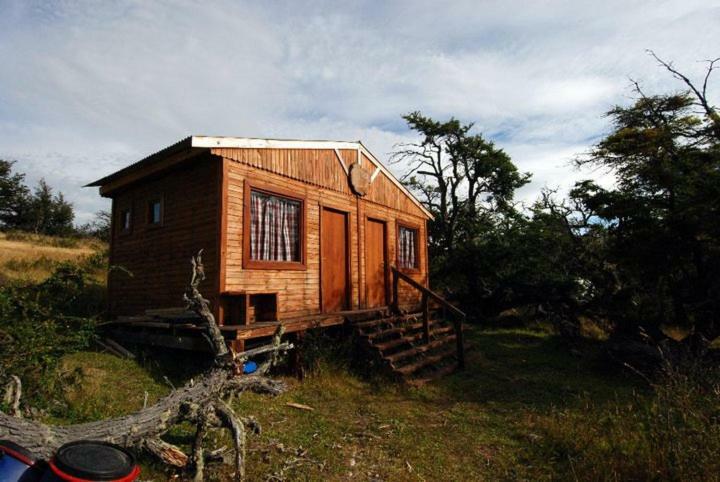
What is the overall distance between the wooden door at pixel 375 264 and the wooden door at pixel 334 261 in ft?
2.98

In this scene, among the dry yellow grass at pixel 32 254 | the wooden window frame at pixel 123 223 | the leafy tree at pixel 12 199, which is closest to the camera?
the wooden window frame at pixel 123 223

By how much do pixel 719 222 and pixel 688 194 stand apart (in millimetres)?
947

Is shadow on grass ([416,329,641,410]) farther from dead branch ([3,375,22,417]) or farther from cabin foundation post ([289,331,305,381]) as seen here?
dead branch ([3,375,22,417])

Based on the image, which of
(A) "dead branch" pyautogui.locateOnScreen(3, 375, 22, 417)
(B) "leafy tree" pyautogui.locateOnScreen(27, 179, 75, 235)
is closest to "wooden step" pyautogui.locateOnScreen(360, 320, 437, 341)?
(A) "dead branch" pyautogui.locateOnScreen(3, 375, 22, 417)

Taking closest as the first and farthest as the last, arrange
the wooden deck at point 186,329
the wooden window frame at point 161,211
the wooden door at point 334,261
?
the wooden deck at point 186,329 < the wooden window frame at point 161,211 < the wooden door at point 334,261

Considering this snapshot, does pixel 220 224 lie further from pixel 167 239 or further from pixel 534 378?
pixel 534 378

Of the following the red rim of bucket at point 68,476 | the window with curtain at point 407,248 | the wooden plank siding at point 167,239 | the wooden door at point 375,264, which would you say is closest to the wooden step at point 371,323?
the wooden door at point 375,264

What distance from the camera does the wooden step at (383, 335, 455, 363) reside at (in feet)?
27.4

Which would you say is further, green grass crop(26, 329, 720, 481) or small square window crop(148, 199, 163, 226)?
small square window crop(148, 199, 163, 226)

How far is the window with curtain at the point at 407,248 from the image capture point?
13.2 m

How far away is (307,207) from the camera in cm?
964

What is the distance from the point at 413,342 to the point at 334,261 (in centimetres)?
266

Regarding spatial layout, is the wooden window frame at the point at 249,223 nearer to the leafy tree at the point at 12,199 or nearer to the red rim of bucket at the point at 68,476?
the red rim of bucket at the point at 68,476

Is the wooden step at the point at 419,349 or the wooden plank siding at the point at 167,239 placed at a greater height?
the wooden plank siding at the point at 167,239
